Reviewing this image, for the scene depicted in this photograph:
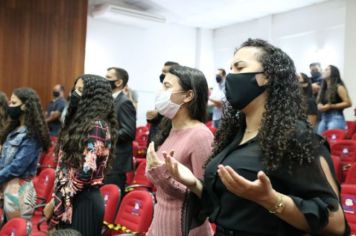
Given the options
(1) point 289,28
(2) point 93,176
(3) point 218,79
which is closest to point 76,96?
(2) point 93,176

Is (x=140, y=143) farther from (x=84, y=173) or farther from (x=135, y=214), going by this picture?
(x=84, y=173)

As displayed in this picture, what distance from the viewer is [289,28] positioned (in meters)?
9.44

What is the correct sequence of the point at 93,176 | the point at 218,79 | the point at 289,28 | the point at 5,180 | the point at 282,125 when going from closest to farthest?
the point at 282,125 < the point at 93,176 < the point at 5,180 < the point at 218,79 < the point at 289,28

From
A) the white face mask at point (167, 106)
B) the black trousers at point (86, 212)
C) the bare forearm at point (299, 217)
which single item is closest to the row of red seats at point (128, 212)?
the black trousers at point (86, 212)

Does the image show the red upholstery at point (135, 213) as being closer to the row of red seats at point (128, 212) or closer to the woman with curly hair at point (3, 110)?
the row of red seats at point (128, 212)

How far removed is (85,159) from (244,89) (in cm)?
106

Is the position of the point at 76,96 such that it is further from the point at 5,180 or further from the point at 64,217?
the point at 5,180

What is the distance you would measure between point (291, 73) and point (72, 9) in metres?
8.03

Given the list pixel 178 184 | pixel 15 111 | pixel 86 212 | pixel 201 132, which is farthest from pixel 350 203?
pixel 15 111

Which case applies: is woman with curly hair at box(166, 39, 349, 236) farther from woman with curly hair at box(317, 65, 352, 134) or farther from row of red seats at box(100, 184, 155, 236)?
woman with curly hair at box(317, 65, 352, 134)

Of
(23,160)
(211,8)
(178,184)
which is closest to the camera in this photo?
(178,184)

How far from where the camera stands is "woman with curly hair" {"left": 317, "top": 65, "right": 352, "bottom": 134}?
17.5 ft

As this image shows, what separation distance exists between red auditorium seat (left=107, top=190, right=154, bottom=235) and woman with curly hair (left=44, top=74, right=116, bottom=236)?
1.68 feet

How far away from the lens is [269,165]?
1242mm
